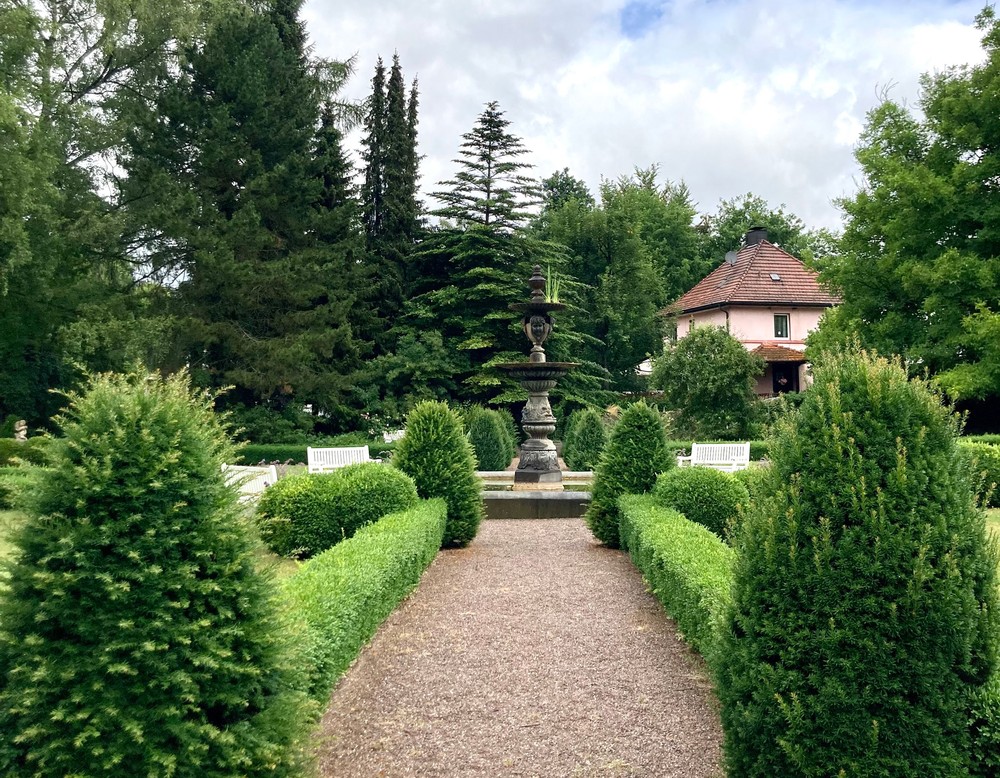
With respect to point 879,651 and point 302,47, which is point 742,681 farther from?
point 302,47

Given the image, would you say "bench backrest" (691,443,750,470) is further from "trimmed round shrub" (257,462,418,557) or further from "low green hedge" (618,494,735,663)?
"trimmed round shrub" (257,462,418,557)

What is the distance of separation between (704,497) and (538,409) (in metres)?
7.00

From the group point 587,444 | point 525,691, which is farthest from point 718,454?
point 525,691

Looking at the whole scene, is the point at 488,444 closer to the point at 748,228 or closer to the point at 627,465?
the point at 627,465

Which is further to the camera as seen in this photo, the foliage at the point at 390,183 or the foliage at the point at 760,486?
the foliage at the point at 390,183

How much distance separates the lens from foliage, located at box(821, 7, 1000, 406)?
64.5 feet

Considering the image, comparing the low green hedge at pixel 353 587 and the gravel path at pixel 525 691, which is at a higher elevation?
the low green hedge at pixel 353 587

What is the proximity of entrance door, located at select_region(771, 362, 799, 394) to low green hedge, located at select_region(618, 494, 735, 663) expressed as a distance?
29722 mm

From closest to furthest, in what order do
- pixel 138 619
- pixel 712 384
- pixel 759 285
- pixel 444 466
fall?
1. pixel 138 619
2. pixel 444 466
3. pixel 712 384
4. pixel 759 285

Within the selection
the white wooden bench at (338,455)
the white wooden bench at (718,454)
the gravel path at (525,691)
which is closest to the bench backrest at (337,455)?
the white wooden bench at (338,455)

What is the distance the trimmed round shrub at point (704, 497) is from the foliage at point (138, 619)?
6.67m

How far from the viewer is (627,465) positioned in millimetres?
10344

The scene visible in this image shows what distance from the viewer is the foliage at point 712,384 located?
24250 millimetres

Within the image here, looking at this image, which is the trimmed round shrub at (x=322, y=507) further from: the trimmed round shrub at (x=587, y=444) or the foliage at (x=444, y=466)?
the trimmed round shrub at (x=587, y=444)
